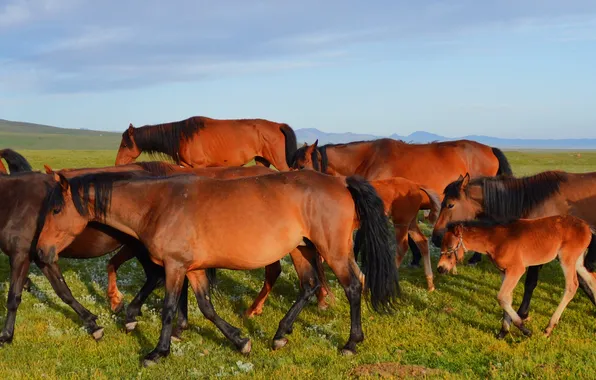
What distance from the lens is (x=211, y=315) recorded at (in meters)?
6.12

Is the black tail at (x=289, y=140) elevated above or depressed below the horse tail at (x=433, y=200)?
above

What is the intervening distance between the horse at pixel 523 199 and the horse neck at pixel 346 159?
3695mm

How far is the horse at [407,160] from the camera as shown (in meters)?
10.9

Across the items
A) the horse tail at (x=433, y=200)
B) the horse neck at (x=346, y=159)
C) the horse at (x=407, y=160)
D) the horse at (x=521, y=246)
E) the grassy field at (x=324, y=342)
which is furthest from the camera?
the horse neck at (x=346, y=159)

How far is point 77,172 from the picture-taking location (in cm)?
720

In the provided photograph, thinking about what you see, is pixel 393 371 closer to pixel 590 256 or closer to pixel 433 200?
pixel 590 256

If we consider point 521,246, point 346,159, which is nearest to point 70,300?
point 521,246

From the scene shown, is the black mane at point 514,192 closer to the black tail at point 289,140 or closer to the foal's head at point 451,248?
the foal's head at point 451,248

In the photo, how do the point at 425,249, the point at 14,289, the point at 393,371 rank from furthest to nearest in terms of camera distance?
1. the point at 425,249
2. the point at 14,289
3. the point at 393,371

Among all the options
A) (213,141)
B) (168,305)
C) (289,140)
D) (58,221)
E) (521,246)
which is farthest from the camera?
(289,140)

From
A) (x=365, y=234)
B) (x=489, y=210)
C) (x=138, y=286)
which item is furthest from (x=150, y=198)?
(x=489, y=210)

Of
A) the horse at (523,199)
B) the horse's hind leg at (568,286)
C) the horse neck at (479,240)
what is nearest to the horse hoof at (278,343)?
the horse neck at (479,240)

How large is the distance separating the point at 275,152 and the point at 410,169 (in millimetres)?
3686

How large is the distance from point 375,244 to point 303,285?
102 centimetres
